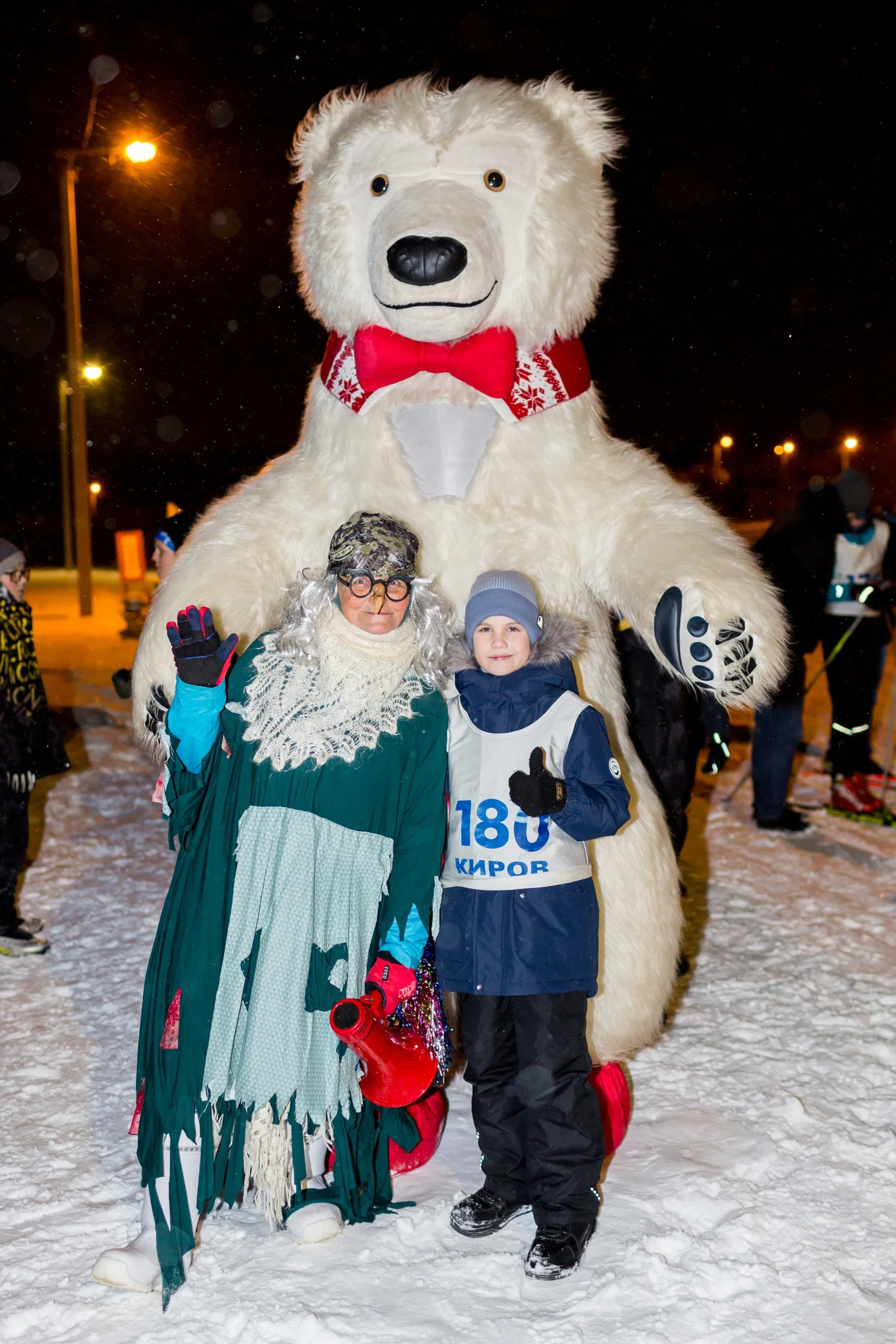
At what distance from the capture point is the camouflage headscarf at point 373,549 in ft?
7.57

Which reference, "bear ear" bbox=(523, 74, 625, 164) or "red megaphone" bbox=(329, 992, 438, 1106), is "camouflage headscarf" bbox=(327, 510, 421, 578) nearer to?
"red megaphone" bbox=(329, 992, 438, 1106)

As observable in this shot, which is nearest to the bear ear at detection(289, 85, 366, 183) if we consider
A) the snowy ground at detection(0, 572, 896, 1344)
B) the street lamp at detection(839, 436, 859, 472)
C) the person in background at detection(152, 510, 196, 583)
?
the person in background at detection(152, 510, 196, 583)

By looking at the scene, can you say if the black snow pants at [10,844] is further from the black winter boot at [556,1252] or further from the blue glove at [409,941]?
the black winter boot at [556,1252]

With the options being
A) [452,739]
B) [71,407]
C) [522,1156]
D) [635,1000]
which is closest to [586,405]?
[452,739]

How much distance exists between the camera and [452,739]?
2.38 meters

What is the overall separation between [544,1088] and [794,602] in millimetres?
3730

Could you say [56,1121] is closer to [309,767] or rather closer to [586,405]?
[309,767]

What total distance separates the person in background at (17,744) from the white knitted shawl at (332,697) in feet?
6.75

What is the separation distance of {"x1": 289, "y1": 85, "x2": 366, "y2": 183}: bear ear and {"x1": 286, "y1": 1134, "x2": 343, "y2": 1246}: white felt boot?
244 cm

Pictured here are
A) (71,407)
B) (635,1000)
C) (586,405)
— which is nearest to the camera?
(635,1000)

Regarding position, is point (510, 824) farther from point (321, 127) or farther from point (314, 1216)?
point (321, 127)

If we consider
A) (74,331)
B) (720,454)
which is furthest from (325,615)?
(720,454)

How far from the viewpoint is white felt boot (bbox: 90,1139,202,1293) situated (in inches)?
86.4

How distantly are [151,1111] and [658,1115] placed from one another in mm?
1374
